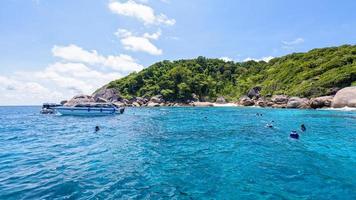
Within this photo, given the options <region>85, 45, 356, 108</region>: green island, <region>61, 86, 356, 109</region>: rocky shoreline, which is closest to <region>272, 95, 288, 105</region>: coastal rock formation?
<region>61, 86, 356, 109</region>: rocky shoreline

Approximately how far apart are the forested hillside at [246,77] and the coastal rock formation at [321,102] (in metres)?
6.84

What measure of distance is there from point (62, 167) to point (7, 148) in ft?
32.8

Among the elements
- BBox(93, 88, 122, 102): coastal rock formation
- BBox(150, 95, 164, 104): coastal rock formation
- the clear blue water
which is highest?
BBox(93, 88, 122, 102): coastal rock formation

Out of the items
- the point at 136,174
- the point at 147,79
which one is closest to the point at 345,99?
the point at 136,174

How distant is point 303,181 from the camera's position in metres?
11.9

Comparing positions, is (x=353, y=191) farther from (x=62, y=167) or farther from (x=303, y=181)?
(x=62, y=167)

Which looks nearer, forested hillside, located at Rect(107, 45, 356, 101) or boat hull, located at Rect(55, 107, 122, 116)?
boat hull, located at Rect(55, 107, 122, 116)

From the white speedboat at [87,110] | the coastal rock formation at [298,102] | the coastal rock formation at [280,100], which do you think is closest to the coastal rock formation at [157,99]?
the coastal rock formation at [280,100]

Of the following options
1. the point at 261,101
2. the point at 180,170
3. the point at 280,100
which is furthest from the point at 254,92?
the point at 180,170

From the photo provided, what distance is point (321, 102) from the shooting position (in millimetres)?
68375

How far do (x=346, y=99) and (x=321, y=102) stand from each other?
6.90m

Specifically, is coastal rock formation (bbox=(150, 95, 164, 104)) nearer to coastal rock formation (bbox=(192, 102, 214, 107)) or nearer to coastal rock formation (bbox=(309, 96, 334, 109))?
coastal rock formation (bbox=(192, 102, 214, 107))

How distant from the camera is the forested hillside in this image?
8206 centimetres

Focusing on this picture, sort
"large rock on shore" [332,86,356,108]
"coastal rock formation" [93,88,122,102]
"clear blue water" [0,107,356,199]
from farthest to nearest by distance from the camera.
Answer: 1. "coastal rock formation" [93,88,122,102]
2. "large rock on shore" [332,86,356,108]
3. "clear blue water" [0,107,356,199]
